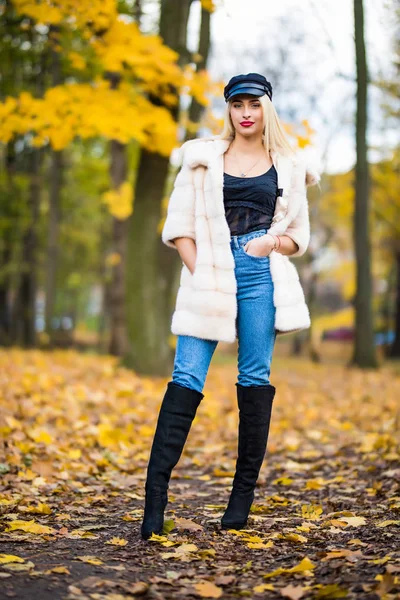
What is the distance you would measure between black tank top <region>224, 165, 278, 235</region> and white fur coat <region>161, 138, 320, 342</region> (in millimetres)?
59

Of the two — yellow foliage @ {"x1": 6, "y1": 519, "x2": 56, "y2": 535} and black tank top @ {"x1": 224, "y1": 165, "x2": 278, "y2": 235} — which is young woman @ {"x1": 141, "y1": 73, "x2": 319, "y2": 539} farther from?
yellow foliage @ {"x1": 6, "y1": 519, "x2": 56, "y2": 535}

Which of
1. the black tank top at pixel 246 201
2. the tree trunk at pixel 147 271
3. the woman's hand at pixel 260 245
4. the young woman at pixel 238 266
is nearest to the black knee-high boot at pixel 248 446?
the young woman at pixel 238 266

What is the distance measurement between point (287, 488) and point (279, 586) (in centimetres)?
209

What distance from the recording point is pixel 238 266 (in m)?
3.55

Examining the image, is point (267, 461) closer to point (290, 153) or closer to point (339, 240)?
point (290, 153)

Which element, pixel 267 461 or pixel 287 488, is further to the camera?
pixel 267 461

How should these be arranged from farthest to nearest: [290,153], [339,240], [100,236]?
[339,240], [100,236], [290,153]

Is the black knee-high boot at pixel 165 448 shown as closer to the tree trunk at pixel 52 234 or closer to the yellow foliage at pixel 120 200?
the yellow foliage at pixel 120 200

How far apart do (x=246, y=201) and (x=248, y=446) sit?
3.90 ft

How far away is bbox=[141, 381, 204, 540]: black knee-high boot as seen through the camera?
11.1 feet

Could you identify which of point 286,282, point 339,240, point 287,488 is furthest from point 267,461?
point 339,240

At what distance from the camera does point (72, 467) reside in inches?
199

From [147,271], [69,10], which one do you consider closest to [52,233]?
[147,271]

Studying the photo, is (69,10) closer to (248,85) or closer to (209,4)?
(209,4)
